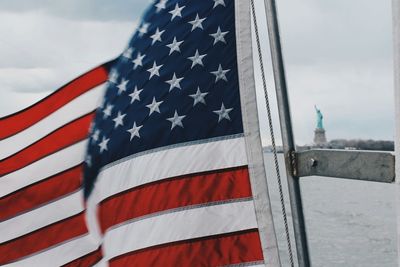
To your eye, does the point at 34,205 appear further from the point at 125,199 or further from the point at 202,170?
the point at 202,170

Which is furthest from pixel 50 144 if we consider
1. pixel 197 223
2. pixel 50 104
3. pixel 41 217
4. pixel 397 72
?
pixel 397 72

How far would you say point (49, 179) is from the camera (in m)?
4.89

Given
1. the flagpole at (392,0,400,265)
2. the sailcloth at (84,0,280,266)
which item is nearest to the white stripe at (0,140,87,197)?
the sailcloth at (84,0,280,266)

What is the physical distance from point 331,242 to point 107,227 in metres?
27.5

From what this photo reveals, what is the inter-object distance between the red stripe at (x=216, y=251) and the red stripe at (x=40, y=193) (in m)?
1.13

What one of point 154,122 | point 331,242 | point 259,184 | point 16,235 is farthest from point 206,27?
point 331,242

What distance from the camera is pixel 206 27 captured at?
13.7ft

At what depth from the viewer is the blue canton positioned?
4.05 meters

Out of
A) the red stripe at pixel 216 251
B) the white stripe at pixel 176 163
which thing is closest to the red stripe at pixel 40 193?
the white stripe at pixel 176 163

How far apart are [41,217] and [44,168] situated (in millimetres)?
387

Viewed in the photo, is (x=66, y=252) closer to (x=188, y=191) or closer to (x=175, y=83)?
(x=188, y=191)

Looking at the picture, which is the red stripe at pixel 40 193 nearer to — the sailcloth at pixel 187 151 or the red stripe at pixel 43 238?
the red stripe at pixel 43 238

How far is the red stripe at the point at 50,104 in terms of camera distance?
4.74 metres

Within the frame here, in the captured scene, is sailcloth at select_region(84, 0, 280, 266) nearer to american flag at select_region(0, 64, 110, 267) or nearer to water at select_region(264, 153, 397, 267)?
american flag at select_region(0, 64, 110, 267)
